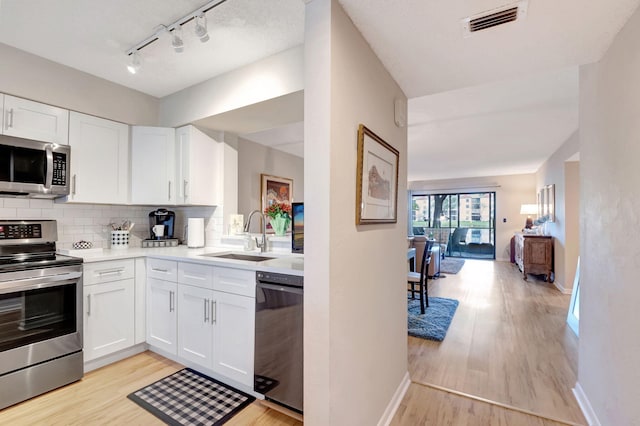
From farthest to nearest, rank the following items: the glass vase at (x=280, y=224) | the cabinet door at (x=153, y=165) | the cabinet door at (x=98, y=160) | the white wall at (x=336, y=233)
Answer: the cabinet door at (x=153, y=165) → the glass vase at (x=280, y=224) → the cabinet door at (x=98, y=160) → the white wall at (x=336, y=233)

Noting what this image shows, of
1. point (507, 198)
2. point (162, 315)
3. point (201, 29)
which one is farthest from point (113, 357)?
point (507, 198)

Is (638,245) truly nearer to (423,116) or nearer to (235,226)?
(423,116)

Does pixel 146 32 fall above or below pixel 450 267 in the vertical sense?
above

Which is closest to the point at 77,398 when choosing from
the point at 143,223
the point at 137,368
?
the point at 137,368

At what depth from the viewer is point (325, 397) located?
1.29m

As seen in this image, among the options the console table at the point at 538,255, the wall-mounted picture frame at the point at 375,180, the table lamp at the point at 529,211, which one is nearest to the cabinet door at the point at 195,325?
the wall-mounted picture frame at the point at 375,180

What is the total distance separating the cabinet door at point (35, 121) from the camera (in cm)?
216

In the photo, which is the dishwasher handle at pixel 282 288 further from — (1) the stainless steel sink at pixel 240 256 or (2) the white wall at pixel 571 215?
(2) the white wall at pixel 571 215

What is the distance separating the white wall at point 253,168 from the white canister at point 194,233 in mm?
1085

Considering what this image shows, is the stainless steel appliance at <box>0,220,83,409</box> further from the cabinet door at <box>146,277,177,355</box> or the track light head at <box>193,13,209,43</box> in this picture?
the track light head at <box>193,13,209,43</box>

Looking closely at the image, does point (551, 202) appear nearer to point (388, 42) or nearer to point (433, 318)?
point (433, 318)

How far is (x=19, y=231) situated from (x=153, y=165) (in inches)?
44.1

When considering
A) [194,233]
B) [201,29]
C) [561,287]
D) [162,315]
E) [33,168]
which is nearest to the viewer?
[201,29]

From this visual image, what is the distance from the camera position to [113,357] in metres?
2.48
